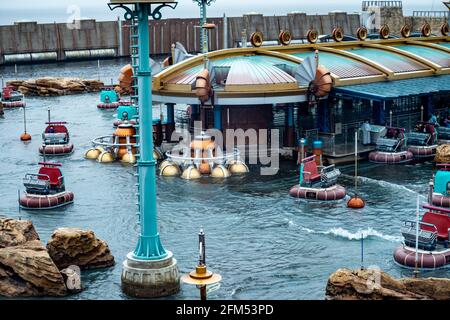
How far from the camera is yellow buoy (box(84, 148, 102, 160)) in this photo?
68.9m

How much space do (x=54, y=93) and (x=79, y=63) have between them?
165 feet

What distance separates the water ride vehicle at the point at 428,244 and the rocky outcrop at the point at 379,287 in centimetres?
489

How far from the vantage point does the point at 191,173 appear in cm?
6050

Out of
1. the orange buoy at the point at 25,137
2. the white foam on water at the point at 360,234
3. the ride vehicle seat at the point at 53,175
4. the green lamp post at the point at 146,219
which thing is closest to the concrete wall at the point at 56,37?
the orange buoy at the point at 25,137

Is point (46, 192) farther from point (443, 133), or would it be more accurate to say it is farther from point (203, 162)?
point (443, 133)

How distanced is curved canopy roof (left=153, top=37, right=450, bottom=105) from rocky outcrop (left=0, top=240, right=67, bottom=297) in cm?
2992

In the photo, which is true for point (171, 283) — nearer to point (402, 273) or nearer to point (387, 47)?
point (402, 273)

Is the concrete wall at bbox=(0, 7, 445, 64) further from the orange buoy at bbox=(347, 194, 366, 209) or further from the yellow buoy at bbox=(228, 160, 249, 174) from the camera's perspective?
the orange buoy at bbox=(347, 194, 366, 209)

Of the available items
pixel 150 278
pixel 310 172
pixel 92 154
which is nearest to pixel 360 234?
pixel 310 172

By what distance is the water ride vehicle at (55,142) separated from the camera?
71.1m

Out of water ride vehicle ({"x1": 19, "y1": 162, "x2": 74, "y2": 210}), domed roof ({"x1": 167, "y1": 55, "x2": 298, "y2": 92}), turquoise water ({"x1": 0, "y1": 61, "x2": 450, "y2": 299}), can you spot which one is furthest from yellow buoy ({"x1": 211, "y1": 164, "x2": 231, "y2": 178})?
water ride vehicle ({"x1": 19, "y1": 162, "x2": 74, "y2": 210})

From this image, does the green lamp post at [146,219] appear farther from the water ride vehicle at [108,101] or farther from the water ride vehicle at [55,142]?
the water ride vehicle at [108,101]

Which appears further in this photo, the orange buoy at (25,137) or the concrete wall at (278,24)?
the concrete wall at (278,24)
